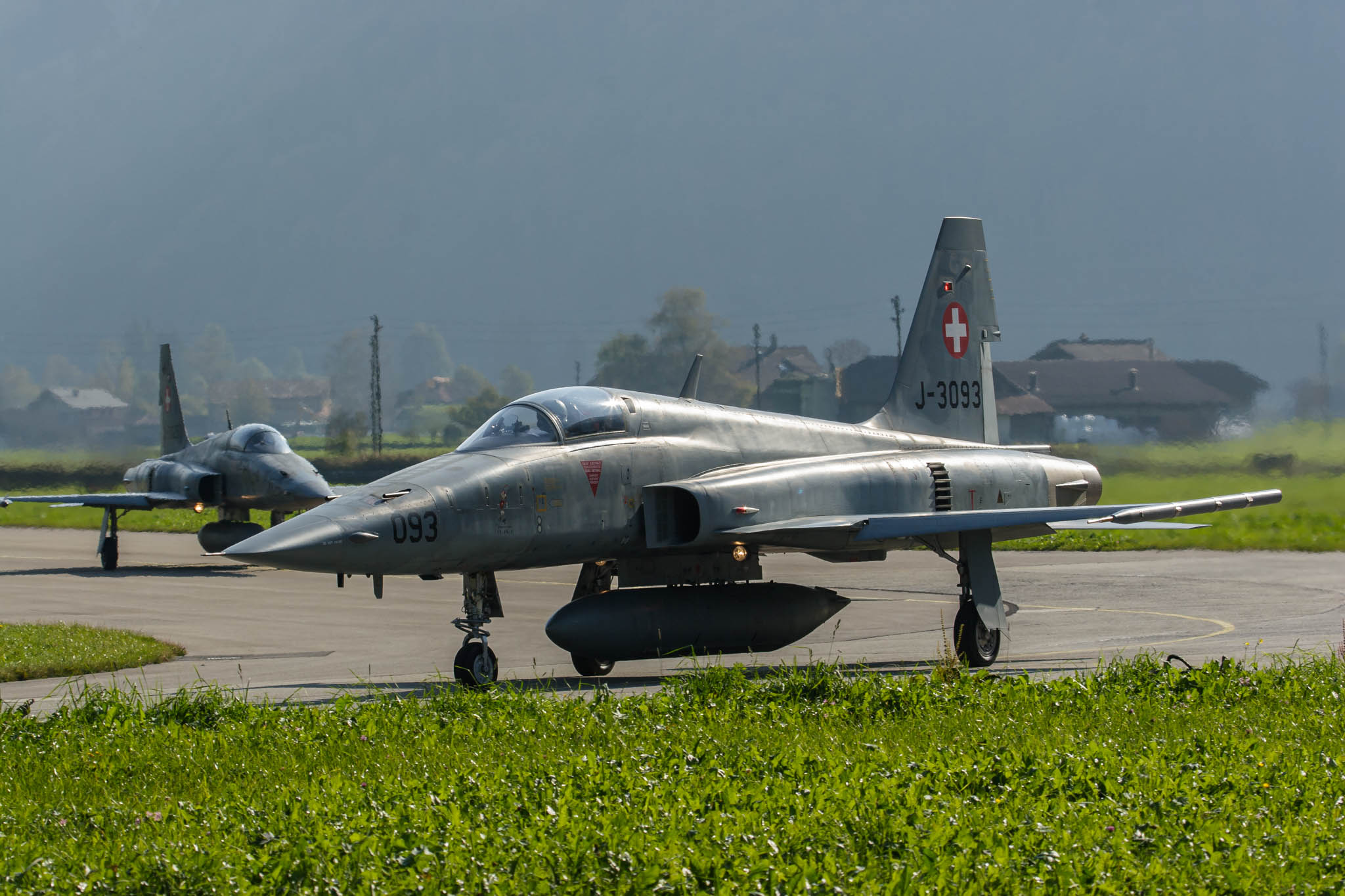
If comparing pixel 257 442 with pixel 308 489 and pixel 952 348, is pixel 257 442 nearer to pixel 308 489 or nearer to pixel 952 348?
pixel 308 489

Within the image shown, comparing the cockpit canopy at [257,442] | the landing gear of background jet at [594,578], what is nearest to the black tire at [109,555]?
the cockpit canopy at [257,442]

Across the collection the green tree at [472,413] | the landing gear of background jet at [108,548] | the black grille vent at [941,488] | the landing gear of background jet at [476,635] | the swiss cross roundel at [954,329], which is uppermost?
the green tree at [472,413]

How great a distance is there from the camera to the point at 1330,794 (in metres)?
6.61

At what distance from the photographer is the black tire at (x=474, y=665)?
12.0 m

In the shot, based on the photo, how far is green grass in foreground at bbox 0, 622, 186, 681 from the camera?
13578 mm

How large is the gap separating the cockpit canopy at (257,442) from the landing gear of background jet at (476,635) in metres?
17.4

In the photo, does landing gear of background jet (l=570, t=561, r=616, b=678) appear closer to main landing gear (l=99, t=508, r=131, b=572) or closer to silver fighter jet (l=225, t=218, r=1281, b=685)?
silver fighter jet (l=225, t=218, r=1281, b=685)

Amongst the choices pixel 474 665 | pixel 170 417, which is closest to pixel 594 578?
pixel 474 665

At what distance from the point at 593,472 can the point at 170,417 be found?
25.3 m

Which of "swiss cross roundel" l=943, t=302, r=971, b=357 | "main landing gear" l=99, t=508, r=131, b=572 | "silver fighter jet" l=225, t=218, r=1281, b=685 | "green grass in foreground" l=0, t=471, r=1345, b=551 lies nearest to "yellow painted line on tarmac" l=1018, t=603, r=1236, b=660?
"silver fighter jet" l=225, t=218, r=1281, b=685

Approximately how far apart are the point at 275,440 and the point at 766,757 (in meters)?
23.3

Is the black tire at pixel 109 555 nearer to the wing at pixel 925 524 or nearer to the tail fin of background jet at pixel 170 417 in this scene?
the tail fin of background jet at pixel 170 417

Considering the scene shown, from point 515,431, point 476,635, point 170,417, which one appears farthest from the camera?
point 170,417

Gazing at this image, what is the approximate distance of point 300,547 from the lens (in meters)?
10.8
